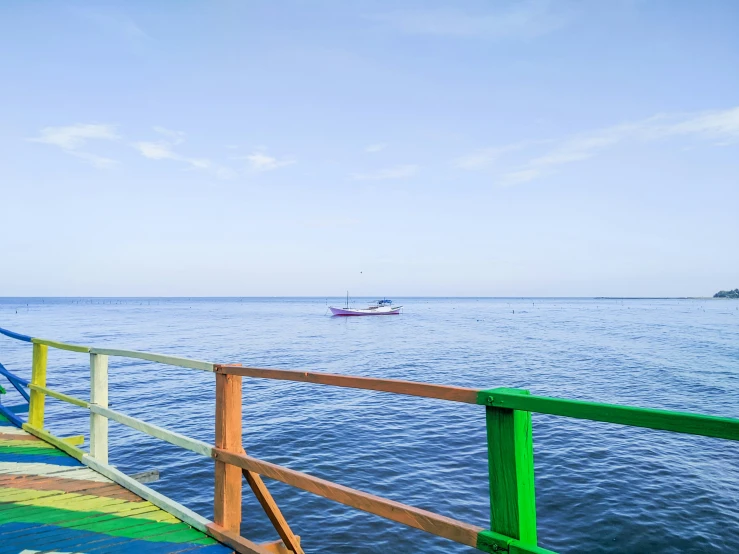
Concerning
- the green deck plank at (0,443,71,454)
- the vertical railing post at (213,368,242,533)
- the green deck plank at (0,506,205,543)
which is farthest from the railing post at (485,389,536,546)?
the green deck plank at (0,443,71,454)

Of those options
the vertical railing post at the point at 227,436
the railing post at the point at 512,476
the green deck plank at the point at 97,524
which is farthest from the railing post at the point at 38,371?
the railing post at the point at 512,476

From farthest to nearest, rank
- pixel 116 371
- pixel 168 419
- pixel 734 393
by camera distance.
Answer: pixel 116 371 < pixel 734 393 < pixel 168 419

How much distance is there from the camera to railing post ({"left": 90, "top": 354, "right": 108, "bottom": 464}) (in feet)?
18.7

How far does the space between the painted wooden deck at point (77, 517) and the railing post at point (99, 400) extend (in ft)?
0.75

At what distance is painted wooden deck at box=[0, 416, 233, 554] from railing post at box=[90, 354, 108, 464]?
Result: 0.23 meters

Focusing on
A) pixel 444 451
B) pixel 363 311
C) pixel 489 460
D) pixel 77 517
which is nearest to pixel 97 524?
pixel 77 517

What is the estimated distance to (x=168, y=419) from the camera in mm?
17062

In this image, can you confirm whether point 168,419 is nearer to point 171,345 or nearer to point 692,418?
point 692,418

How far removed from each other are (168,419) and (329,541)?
10.2 m

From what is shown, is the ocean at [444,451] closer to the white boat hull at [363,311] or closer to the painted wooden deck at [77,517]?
the painted wooden deck at [77,517]

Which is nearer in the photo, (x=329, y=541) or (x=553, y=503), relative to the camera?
(x=329, y=541)

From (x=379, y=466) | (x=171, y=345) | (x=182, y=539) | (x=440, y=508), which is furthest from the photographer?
(x=171, y=345)

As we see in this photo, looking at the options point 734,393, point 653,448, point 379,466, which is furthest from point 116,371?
point 734,393

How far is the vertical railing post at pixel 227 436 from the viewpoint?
3.99m
